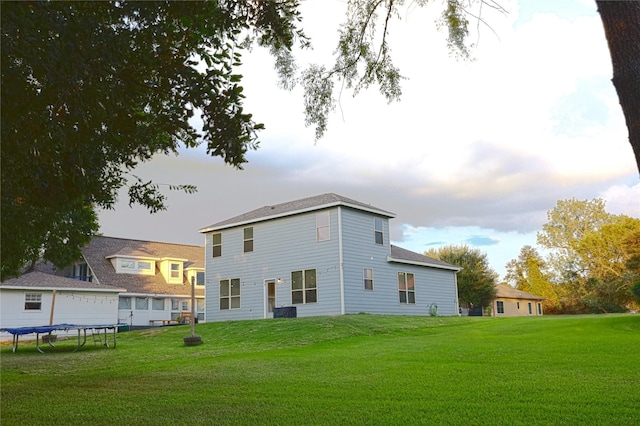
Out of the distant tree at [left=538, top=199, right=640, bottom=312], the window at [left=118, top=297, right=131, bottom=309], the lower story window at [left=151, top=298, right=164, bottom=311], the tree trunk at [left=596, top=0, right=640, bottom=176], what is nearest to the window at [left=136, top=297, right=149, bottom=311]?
the lower story window at [left=151, top=298, right=164, bottom=311]

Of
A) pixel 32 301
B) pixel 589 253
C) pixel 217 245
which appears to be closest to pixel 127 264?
pixel 32 301

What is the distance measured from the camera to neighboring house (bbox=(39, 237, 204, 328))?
33688 millimetres

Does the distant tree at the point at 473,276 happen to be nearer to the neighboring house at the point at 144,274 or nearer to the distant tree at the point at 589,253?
the distant tree at the point at 589,253

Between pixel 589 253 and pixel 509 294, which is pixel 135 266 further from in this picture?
pixel 589 253

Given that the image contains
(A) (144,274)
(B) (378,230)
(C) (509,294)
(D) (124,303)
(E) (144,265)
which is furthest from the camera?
(C) (509,294)

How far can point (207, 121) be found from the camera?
6188mm

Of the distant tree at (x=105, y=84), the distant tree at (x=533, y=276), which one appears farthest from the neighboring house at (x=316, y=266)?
the distant tree at (x=533, y=276)

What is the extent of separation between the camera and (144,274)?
36406mm

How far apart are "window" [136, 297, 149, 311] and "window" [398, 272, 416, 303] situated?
56.0 feet

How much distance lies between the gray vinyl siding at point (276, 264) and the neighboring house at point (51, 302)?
7.03 meters

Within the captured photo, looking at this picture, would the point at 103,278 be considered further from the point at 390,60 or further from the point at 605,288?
the point at 605,288

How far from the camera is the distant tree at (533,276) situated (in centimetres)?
4810

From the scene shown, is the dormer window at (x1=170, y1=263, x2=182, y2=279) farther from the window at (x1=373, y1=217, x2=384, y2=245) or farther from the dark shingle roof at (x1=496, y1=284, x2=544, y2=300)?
the dark shingle roof at (x1=496, y1=284, x2=544, y2=300)

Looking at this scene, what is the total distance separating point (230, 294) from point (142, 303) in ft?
32.9
